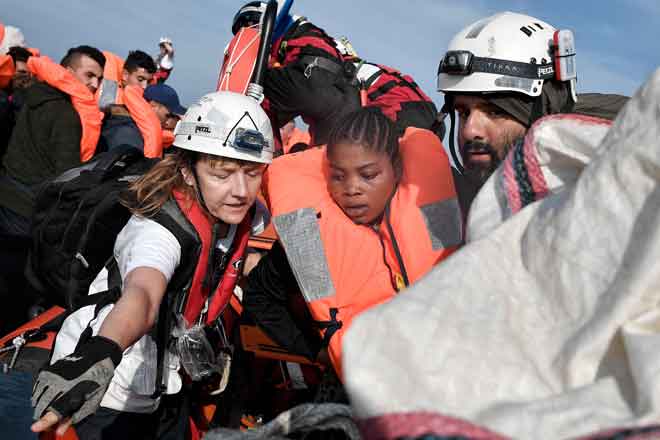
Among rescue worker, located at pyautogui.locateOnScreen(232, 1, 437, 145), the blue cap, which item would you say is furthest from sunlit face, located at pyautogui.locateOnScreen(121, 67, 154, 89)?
rescue worker, located at pyautogui.locateOnScreen(232, 1, 437, 145)

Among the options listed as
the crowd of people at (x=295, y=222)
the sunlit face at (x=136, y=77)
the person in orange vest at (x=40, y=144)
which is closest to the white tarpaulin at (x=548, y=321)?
the crowd of people at (x=295, y=222)

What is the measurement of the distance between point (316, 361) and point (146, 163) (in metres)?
1.20

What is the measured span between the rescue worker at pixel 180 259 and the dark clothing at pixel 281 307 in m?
0.16

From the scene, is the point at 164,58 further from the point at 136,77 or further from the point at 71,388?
the point at 71,388

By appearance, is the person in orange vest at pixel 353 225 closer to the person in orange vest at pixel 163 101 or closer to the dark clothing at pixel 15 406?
the dark clothing at pixel 15 406

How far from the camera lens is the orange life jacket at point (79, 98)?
5156 mm

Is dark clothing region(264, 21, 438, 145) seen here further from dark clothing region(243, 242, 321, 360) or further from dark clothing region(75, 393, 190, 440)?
dark clothing region(75, 393, 190, 440)

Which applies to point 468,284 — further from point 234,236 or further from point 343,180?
point 234,236

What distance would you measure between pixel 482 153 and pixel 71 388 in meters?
1.64

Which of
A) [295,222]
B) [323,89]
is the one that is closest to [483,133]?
[295,222]

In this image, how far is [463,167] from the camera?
2.75 metres

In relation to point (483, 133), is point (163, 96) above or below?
below

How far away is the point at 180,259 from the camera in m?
2.65

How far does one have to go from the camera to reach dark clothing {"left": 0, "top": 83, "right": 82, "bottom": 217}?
4.89 meters
